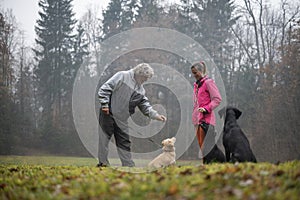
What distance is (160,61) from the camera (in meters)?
26.7

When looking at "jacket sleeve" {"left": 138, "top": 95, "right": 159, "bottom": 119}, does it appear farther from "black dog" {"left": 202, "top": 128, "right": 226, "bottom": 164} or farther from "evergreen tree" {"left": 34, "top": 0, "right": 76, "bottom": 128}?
"evergreen tree" {"left": 34, "top": 0, "right": 76, "bottom": 128}

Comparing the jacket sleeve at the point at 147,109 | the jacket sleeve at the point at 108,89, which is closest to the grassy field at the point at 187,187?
the jacket sleeve at the point at 108,89

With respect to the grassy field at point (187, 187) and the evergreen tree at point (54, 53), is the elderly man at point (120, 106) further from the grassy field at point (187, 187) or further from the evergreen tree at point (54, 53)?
the evergreen tree at point (54, 53)

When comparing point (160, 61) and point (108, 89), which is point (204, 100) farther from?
point (160, 61)

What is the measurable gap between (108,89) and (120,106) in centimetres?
43

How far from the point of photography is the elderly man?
693 cm

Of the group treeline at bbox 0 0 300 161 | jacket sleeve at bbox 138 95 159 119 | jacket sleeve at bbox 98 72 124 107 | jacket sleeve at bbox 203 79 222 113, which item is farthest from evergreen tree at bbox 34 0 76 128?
jacket sleeve at bbox 203 79 222 113

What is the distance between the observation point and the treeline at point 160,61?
→ 18828 mm

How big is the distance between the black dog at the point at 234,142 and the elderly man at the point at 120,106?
49.4 inches

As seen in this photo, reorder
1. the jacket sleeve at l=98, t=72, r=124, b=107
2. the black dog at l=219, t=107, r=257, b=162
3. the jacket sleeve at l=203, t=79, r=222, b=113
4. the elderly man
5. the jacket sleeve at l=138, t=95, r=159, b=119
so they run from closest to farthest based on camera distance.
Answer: the black dog at l=219, t=107, r=257, b=162 < the jacket sleeve at l=203, t=79, r=222, b=113 < the jacket sleeve at l=98, t=72, r=124, b=107 < the elderly man < the jacket sleeve at l=138, t=95, r=159, b=119

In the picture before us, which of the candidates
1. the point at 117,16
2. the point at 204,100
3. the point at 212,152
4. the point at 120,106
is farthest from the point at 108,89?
the point at 117,16

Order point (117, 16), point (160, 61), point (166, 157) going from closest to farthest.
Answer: point (166, 157) < point (160, 61) < point (117, 16)

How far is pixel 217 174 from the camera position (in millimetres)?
3904

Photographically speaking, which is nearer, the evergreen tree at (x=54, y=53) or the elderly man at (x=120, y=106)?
the elderly man at (x=120, y=106)
